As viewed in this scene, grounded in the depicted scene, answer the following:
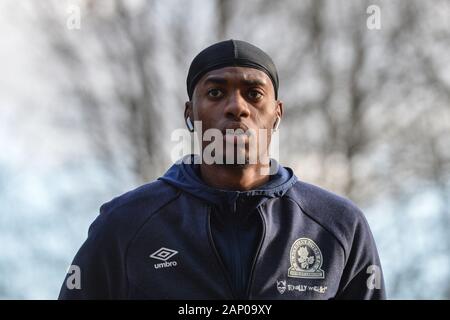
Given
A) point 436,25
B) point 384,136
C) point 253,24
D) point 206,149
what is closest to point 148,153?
point 253,24

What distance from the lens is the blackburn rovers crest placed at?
10.3 ft

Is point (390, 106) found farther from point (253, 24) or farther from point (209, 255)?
point (209, 255)

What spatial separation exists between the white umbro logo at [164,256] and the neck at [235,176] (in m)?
0.39

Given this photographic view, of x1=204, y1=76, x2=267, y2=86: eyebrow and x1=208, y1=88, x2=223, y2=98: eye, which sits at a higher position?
x1=204, y1=76, x2=267, y2=86: eyebrow

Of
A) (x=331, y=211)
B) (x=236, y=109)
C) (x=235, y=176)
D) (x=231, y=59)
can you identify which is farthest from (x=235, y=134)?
(x=331, y=211)

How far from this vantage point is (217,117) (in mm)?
3256

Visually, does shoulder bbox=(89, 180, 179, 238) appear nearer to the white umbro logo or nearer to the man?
the man

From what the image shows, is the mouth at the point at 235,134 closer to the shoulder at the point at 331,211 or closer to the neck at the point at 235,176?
the neck at the point at 235,176

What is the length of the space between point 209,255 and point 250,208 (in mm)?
296

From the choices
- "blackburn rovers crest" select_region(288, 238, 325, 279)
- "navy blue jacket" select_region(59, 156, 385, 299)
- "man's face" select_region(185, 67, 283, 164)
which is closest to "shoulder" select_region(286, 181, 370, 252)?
"navy blue jacket" select_region(59, 156, 385, 299)

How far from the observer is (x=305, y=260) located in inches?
124

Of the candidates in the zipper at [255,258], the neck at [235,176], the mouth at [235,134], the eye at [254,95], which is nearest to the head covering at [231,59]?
the eye at [254,95]

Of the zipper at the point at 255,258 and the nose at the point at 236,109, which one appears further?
the nose at the point at 236,109

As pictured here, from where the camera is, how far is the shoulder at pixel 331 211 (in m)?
3.30
